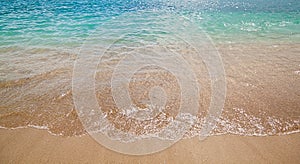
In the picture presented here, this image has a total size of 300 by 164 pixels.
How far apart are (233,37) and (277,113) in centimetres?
647

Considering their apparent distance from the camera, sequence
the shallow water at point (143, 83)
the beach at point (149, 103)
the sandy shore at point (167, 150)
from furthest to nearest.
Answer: the shallow water at point (143, 83)
the beach at point (149, 103)
the sandy shore at point (167, 150)

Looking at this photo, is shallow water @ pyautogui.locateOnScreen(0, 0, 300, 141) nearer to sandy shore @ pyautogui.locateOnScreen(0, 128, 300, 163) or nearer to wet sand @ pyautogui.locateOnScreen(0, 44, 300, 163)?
wet sand @ pyautogui.locateOnScreen(0, 44, 300, 163)

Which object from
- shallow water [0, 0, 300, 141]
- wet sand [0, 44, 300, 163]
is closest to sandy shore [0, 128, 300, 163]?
wet sand [0, 44, 300, 163]

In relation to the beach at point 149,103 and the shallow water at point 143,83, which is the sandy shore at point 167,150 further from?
the shallow water at point 143,83

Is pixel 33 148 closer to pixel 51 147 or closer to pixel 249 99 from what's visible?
pixel 51 147

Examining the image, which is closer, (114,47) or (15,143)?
(15,143)

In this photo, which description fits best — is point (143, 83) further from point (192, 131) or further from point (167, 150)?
point (167, 150)

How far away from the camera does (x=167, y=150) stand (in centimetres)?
297

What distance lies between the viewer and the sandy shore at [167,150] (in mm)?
2842

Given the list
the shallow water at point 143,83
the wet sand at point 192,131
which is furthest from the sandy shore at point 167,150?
the shallow water at point 143,83

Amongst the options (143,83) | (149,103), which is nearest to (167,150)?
(149,103)

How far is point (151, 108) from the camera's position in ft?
12.6

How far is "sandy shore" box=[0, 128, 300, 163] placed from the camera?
2842 mm

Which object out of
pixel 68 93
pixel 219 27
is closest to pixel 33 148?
pixel 68 93
